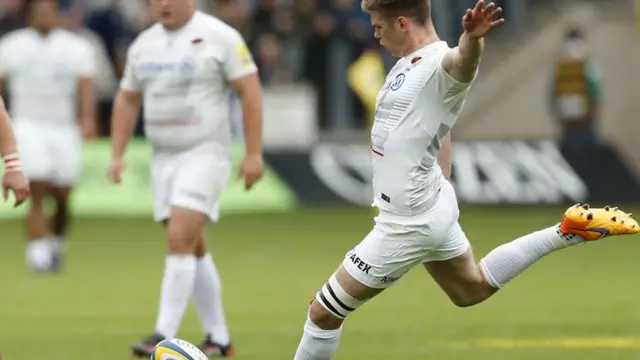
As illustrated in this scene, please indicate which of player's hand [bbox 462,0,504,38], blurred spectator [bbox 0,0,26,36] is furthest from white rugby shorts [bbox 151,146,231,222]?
blurred spectator [bbox 0,0,26,36]

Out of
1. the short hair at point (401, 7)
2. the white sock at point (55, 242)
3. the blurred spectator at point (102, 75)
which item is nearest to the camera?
the short hair at point (401, 7)

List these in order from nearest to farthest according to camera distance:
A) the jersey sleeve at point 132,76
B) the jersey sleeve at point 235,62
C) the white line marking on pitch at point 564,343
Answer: the white line marking on pitch at point 564,343
the jersey sleeve at point 235,62
the jersey sleeve at point 132,76

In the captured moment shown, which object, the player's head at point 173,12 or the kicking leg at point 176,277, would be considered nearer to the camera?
the kicking leg at point 176,277

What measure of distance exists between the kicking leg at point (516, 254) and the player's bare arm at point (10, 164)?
2.23 m

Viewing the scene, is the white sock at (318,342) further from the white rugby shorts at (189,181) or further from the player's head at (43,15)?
the player's head at (43,15)

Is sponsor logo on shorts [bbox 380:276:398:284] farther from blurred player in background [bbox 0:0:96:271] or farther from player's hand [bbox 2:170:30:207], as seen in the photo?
blurred player in background [bbox 0:0:96:271]

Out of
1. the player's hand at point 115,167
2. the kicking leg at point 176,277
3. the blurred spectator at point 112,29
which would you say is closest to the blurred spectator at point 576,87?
the blurred spectator at point 112,29

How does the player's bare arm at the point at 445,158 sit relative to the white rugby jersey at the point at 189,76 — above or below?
above

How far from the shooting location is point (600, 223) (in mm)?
8375

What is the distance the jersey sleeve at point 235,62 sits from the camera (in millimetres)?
10594

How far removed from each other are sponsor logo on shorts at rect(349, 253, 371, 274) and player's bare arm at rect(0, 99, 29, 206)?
186cm

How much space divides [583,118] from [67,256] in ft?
33.4

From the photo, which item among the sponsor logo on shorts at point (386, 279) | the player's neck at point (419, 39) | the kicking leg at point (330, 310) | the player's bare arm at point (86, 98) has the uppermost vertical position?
the player's neck at point (419, 39)

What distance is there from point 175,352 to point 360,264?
1.20 m
